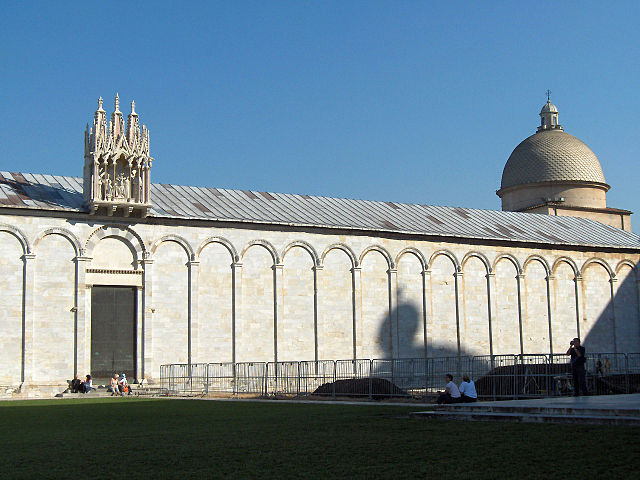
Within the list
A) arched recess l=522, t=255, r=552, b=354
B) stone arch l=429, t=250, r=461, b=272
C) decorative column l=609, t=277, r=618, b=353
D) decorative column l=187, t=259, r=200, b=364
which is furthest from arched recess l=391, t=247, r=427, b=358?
decorative column l=609, t=277, r=618, b=353

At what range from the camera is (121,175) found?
4109 centimetres

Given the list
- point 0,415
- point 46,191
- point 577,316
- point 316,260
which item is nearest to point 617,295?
point 577,316

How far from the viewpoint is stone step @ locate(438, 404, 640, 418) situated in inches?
673

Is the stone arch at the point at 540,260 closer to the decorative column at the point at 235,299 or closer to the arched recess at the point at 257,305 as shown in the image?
the arched recess at the point at 257,305

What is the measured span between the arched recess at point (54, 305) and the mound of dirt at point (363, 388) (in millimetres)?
12898

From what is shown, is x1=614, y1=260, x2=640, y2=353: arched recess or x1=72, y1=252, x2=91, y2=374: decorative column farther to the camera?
x1=614, y1=260, x2=640, y2=353: arched recess

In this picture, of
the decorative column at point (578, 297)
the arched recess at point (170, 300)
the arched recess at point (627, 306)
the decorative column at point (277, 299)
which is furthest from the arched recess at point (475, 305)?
the arched recess at point (170, 300)

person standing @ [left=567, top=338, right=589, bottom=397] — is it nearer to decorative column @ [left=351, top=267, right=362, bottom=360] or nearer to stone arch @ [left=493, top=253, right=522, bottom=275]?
decorative column @ [left=351, top=267, right=362, bottom=360]

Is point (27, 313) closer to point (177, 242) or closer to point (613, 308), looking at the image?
point (177, 242)

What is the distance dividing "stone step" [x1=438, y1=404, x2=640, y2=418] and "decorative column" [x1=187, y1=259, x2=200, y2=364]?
23015 millimetres

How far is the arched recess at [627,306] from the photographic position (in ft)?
183

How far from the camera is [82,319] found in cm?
3972

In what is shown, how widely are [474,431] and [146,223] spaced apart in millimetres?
28433

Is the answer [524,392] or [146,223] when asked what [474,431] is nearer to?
[524,392]
